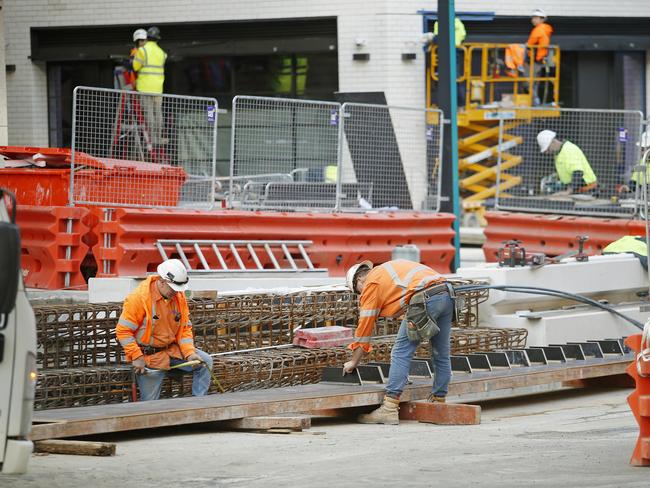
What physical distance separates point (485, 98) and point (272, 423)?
52.9ft

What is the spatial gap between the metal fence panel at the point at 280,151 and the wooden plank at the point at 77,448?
24.0 ft

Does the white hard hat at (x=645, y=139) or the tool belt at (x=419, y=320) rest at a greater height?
the white hard hat at (x=645, y=139)

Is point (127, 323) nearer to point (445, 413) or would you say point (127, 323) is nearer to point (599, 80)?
point (445, 413)

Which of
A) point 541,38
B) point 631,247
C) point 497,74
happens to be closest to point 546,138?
point 631,247

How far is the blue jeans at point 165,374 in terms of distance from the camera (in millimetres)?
11749

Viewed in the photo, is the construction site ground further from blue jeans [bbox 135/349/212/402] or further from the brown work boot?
blue jeans [bbox 135/349/212/402]

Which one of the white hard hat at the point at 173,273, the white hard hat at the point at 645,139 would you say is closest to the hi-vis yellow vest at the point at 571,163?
the white hard hat at the point at 645,139

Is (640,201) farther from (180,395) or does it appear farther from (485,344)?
(180,395)

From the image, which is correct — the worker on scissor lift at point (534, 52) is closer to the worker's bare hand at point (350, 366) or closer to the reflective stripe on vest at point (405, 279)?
the reflective stripe on vest at point (405, 279)

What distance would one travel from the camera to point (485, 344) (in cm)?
1413

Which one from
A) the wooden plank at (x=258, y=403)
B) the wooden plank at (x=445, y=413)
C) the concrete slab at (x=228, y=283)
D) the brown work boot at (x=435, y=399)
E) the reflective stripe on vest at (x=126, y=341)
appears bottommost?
the wooden plank at (x=445, y=413)

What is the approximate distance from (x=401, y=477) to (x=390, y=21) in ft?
56.8

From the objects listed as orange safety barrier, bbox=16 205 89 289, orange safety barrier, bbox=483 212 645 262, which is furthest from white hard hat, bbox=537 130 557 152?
orange safety barrier, bbox=16 205 89 289

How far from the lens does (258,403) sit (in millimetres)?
10828
